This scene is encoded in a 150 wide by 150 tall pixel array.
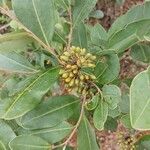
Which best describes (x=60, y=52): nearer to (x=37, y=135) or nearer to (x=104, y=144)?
(x=37, y=135)

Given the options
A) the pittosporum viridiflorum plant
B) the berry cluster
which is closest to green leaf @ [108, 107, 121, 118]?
the pittosporum viridiflorum plant

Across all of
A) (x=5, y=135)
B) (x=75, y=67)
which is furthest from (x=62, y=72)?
(x=5, y=135)

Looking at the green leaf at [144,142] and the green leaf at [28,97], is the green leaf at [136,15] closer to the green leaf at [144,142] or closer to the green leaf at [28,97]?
the green leaf at [28,97]

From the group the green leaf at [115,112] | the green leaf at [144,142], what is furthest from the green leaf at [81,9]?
the green leaf at [144,142]

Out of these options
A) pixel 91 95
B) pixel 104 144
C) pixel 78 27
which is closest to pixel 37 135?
pixel 91 95

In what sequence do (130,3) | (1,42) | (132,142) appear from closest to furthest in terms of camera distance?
(1,42) < (132,142) < (130,3)

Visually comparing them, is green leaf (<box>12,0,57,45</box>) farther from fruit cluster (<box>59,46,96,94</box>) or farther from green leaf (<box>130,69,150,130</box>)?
green leaf (<box>130,69,150,130</box>)

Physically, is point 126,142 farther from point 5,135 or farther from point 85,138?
point 5,135
